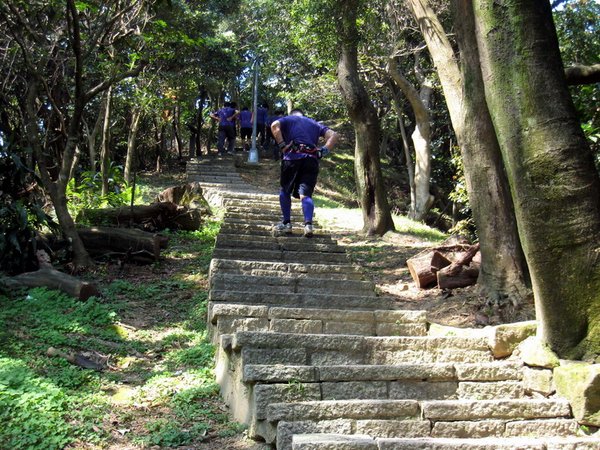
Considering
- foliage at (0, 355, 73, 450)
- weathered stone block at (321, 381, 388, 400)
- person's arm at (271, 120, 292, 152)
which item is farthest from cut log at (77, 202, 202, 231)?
weathered stone block at (321, 381, 388, 400)

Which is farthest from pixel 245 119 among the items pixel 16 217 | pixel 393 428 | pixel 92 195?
pixel 393 428

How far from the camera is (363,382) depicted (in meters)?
4.05

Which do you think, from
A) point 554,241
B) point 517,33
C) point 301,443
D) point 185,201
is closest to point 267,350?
point 301,443

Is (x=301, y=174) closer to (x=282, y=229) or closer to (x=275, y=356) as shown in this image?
(x=282, y=229)

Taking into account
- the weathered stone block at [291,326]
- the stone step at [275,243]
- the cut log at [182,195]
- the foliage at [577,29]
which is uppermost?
the foliage at [577,29]

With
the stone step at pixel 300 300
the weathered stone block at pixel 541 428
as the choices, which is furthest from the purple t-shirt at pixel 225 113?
the weathered stone block at pixel 541 428

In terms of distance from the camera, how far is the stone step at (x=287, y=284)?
6.16m

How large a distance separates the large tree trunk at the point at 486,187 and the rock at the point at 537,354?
6.14 ft

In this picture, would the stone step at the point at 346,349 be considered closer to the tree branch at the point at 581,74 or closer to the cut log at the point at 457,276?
the tree branch at the point at 581,74

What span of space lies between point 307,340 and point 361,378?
0.53 metres

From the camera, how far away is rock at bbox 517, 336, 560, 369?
4.16 m

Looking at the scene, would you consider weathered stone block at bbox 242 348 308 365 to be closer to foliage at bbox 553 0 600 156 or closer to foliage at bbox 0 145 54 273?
foliage at bbox 0 145 54 273

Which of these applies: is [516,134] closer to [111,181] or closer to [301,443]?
[301,443]

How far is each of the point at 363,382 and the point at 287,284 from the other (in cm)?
252
